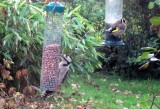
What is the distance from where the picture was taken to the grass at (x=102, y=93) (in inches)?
239

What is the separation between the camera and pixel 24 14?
5.40 m

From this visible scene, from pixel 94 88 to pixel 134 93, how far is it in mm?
891

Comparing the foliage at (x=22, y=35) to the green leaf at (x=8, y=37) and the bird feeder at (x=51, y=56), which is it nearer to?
the green leaf at (x=8, y=37)

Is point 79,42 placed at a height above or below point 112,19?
below

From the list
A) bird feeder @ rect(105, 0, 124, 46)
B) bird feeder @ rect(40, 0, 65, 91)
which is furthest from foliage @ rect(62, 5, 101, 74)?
bird feeder @ rect(40, 0, 65, 91)

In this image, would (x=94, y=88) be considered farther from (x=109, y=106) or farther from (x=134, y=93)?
(x=109, y=106)

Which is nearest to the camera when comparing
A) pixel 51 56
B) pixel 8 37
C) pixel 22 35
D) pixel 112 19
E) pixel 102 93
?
pixel 51 56

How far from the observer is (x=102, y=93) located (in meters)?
7.46

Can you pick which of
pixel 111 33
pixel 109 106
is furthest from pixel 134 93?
pixel 111 33

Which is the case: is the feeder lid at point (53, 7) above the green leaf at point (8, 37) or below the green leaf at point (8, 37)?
above

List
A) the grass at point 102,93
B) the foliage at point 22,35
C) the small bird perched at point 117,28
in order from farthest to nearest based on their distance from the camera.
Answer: the grass at point 102,93 → the small bird perched at point 117,28 → the foliage at point 22,35

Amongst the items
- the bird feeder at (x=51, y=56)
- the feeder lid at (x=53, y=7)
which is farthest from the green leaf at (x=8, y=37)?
the feeder lid at (x=53, y=7)

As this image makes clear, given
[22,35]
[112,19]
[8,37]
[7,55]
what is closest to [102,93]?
[112,19]

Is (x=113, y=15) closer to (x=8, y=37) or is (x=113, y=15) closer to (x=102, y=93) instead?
(x=8, y=37)
